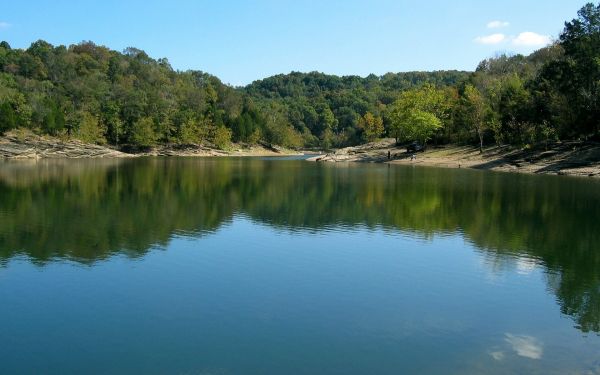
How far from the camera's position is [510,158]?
85125 mm

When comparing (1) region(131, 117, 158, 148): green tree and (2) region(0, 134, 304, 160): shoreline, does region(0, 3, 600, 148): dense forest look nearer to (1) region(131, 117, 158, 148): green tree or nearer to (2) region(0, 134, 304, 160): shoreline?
(1) region(131, 117, 158, 148): green tree

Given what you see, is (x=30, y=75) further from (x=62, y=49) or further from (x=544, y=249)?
(x=544, y=249)

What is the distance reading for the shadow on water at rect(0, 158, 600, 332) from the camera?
24.3 metres

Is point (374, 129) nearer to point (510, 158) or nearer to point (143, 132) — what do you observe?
point (143, 132)

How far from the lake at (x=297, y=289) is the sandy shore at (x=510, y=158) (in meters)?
35.4

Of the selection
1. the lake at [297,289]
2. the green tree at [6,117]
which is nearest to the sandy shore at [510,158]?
the lake at [297,289]

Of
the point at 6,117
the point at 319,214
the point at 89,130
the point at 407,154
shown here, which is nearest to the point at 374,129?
the point at 407,154

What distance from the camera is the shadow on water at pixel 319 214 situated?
79.6 feet

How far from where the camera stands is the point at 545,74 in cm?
8250

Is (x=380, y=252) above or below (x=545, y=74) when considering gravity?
below

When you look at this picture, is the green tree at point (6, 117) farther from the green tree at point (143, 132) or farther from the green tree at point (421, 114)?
the green tree at point (421, 114)

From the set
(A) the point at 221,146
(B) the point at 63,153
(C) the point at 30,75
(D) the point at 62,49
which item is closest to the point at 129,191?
(B) the point at 63,153

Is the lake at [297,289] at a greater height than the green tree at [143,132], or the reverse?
the green tree at [143,132]

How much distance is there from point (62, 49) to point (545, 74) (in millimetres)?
157637
